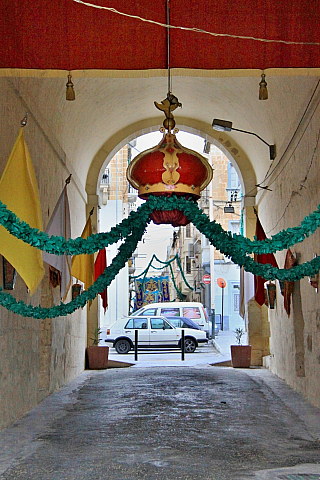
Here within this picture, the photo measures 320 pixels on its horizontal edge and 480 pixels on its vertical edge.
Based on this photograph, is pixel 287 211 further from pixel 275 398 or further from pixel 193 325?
pixel 193 325

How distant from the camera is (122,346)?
18984 millimetres

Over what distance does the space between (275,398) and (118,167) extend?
66.8 feet

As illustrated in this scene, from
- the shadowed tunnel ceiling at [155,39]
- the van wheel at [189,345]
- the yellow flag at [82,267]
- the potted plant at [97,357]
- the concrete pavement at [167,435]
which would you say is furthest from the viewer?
the van wheel at [189,345]

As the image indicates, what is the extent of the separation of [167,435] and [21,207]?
2540 mm

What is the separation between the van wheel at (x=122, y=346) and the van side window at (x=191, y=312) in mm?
3139

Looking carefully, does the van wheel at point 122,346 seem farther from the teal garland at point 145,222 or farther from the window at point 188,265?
the window at point 188,265

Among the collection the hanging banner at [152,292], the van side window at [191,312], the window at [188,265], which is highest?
the window at [188,265]

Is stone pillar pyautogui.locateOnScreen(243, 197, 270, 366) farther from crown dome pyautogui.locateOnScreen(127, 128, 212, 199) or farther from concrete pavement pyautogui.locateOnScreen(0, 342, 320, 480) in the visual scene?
crown dome pyautogui.locateOnScreen(127, 128, 212, 199)

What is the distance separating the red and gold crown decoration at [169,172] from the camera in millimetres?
5488

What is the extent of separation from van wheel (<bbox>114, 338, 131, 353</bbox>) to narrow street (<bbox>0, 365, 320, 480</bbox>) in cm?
931

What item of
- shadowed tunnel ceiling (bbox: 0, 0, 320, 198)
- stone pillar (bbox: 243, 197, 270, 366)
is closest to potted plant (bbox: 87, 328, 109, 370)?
stone pillar (bbox: 243, 197, 270, 366)

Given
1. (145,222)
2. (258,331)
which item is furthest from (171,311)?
(145,222)

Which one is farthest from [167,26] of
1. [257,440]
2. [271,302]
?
[271,302]

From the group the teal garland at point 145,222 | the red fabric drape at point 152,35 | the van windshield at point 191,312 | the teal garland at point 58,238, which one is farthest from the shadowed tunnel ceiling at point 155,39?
the van windshield at point 191,312
